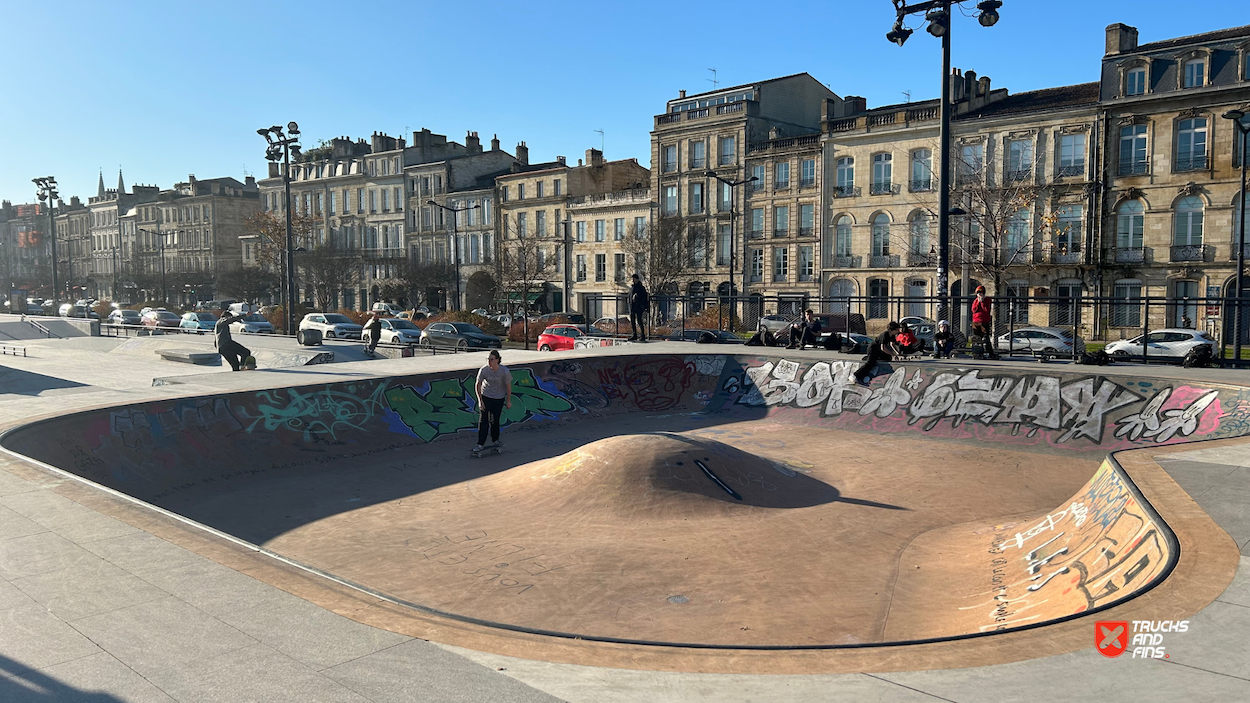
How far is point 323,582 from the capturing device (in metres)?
6.72

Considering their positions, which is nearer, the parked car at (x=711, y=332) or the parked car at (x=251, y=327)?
the parked car at (x=711, y=332)

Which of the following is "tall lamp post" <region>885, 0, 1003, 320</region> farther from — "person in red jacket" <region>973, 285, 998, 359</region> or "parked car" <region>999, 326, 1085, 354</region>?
"parked car" <region>999, 326, 1085, 354</region>

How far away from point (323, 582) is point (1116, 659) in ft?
19.3

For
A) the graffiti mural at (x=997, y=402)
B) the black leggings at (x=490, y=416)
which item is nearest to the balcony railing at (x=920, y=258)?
the graffiti mural at (x=997, y=402)

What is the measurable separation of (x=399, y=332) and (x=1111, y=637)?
111ft

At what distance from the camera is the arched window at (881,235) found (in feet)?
152

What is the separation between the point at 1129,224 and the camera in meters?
39.1

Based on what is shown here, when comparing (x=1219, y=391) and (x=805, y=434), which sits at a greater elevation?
(x=1219, y=391)

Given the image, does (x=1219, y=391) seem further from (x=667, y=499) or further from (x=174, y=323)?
(x=174, y=323)

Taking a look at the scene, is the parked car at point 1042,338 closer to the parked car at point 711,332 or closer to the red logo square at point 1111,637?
the parked car at point 711,332

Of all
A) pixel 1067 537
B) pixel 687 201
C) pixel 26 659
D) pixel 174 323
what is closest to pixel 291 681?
pixel 26 659

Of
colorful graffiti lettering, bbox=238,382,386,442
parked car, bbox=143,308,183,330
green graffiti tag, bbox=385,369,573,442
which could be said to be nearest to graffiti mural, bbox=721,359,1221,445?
green graffiti tag, bbox=385,369,573,442

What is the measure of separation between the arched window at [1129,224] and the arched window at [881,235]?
11.4m

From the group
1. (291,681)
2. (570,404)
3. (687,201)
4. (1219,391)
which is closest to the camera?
(291,681)
